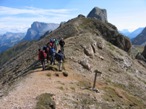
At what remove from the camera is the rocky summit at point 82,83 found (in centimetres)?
3153

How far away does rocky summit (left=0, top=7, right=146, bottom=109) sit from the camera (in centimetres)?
3153

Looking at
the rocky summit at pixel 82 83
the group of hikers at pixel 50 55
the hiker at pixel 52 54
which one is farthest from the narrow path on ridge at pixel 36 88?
the hiker at pixel 52 54

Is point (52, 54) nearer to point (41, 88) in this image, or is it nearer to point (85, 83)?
point (85, 83)

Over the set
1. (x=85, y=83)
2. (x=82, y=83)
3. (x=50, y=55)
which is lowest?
(x=85, y=83)

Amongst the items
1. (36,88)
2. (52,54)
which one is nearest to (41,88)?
(36,88)

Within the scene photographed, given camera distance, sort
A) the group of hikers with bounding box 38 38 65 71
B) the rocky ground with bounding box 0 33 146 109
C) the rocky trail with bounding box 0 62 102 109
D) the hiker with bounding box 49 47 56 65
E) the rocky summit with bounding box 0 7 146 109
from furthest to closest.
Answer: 1. the hiker with bounding box 49 47 56 65
2. the group of hikers with bounding box 38 38 65 71
3. the rocky ground with bounding box 0 33 146 109
4. the rocky summit with bounding box 0 7 146 109
5. the rocky trail with bounding box 0 62 102 109

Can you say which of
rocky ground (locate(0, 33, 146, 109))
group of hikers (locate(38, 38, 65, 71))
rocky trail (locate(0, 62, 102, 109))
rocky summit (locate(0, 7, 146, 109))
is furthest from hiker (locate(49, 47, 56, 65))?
rocky trail (locate(0, 62, 102, 109))

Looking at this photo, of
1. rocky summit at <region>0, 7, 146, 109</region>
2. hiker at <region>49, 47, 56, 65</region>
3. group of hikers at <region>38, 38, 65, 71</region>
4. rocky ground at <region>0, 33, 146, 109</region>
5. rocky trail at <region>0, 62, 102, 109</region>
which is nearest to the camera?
rocky trail at <region>0, 62, 102, 109</region>

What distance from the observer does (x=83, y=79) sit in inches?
1673

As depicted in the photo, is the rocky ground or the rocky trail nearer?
the rocky trail

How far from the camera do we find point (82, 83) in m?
39.7

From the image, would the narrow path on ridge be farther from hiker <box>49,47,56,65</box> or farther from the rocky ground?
hiker <box>49,47,56,65</box>

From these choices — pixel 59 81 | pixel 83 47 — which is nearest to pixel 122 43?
pixel 83 47

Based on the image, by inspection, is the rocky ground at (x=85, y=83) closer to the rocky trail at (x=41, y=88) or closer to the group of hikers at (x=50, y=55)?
the rocky trail at (x=41, y=88)
